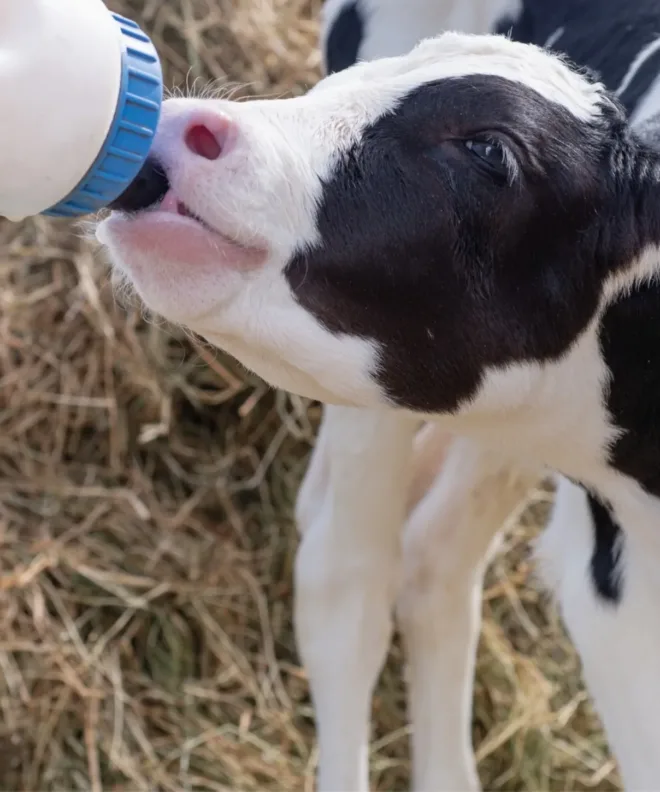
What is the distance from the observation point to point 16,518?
217cm

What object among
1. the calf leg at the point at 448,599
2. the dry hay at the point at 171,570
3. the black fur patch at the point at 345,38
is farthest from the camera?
the dry hay at the point at 171,570

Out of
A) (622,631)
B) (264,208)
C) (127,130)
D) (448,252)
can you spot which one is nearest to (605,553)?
(622,631)

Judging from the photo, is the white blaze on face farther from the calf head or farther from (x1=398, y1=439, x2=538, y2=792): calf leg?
(x1=398, y1=439, x2=538, y2=792): calf leg

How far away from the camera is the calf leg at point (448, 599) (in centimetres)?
174

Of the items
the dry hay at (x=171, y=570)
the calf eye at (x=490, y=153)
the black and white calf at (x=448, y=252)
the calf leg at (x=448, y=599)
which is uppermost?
the calf eye at (x=490, y=153)

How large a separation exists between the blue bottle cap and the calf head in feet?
0.12

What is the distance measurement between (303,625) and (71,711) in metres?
0.53

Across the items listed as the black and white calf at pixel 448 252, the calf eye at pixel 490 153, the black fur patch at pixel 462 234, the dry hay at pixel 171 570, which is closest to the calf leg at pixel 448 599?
the dry hay at pixel 171 570

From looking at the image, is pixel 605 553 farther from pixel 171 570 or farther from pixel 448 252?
pixel 171 570

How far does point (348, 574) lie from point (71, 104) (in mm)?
1019

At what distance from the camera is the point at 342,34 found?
159 centimetres

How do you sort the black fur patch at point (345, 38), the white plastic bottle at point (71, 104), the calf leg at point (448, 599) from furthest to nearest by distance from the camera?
the calf leg at point (448, 599) < the black fur patch at point (345, 38) < the white plastic bottle at point (71, 104)

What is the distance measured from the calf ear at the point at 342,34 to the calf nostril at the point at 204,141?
0.64 meters

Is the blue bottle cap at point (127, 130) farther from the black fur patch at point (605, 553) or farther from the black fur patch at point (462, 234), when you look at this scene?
the black fur patch at point (605, 553)
